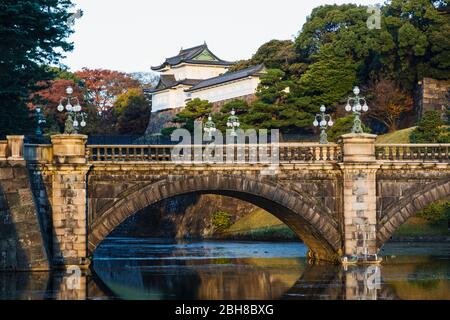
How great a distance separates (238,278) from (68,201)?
8.14 meters

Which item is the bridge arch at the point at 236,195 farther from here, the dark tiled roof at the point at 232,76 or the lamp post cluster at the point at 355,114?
the dark tiled roof at the point at 232,76

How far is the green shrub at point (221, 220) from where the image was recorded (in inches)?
3127

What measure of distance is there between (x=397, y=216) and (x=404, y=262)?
395 centimetres

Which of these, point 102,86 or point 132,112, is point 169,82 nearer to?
point 132,112

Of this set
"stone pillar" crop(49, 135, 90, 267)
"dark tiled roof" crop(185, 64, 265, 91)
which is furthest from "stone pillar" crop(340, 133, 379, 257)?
"dark tiled roof" crop(185, 64, 265, 91)

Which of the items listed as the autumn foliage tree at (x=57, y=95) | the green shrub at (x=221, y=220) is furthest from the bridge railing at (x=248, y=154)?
the autumn foliage tree at (x=57, y=95)

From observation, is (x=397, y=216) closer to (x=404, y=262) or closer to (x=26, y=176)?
(x=404, y=262)

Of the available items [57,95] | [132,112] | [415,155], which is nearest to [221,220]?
[415,155]

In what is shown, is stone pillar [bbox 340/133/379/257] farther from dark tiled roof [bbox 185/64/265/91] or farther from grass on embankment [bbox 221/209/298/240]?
dark tiled roof [bbox 185/64/265/91]

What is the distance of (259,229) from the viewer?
2943 inches

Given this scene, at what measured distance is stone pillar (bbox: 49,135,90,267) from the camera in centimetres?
4338

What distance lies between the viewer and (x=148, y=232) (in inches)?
3393

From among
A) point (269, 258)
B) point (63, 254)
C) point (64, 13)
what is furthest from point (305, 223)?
point (64, 13)

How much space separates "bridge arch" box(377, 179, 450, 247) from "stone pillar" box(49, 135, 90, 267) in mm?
13531
